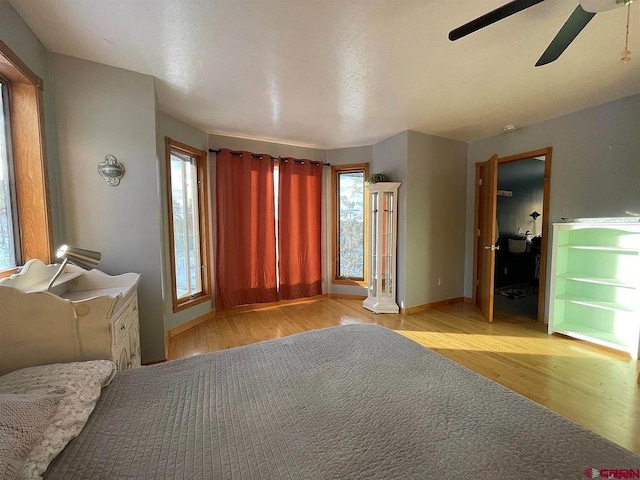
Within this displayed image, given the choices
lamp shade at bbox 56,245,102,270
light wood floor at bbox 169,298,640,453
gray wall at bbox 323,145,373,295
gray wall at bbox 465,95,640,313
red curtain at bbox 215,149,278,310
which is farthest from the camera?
gray wall at bbox 323,145,373,295

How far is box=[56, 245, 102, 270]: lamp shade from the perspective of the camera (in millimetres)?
1213

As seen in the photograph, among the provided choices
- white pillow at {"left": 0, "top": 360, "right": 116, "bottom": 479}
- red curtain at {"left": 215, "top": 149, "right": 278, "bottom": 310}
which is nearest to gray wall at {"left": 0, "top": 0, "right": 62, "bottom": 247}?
white pillow at {"left": 0, "top": 360, "right": 116, "bottom": 479}

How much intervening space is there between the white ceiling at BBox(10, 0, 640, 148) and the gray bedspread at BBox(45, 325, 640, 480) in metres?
1.90

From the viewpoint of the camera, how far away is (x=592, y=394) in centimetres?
188

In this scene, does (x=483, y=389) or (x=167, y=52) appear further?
(x=167, y=52)

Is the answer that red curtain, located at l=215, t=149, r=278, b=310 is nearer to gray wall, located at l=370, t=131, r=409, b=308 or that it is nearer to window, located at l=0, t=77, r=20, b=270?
gray wall, located at l=370, t=131, r=409, b=308

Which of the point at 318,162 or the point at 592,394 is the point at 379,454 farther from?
the point at 318,162

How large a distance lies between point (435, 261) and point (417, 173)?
1313 millimetres

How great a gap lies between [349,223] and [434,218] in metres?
1.31

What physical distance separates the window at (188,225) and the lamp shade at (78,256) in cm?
164

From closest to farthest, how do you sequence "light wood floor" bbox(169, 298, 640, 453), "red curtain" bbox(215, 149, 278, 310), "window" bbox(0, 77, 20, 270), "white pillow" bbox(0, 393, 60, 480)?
"white pillow" bbox(0, 393, 60, 480) → "window" bbox(0, 77, 20, 270) → "light wood floor" bbox(169, 298, 640, 453) → "red curtain" bbox(215, 149, 278, 310)

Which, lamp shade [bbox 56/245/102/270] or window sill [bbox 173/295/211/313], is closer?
lamp shade [bbox 56/245/102/270]

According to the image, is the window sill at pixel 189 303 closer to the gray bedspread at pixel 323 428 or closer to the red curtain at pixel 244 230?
the red curtain at pixel 244 230

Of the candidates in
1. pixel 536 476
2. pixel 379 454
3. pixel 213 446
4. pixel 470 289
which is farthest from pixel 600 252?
pixel 213 446
